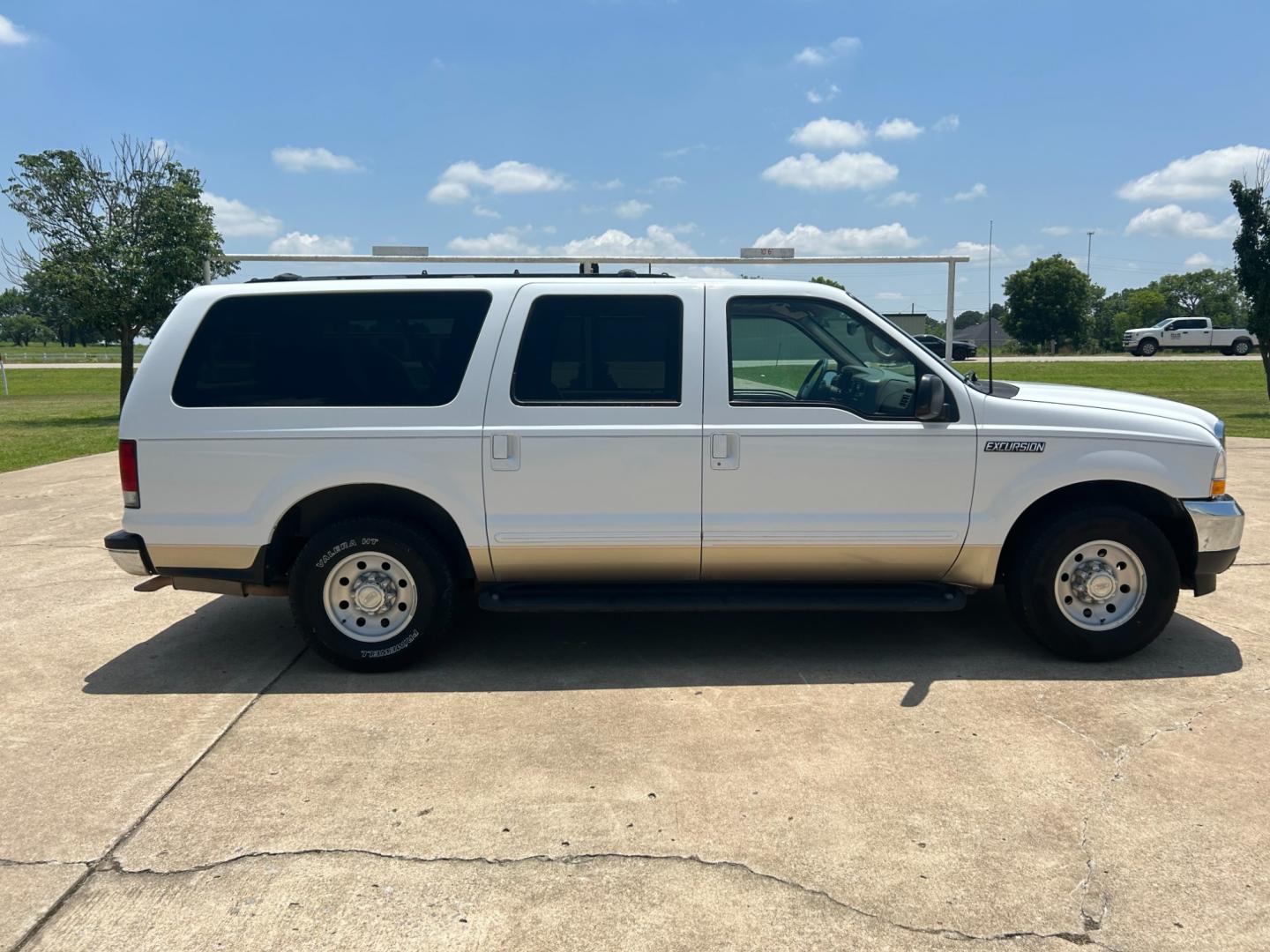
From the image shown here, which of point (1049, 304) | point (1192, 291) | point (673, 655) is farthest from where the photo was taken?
point (1192, 291)

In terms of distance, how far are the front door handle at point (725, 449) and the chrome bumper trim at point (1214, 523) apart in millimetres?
2308

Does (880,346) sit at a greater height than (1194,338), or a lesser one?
lesser

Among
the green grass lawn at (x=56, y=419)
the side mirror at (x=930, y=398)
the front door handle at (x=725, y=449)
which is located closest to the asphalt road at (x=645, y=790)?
the front door handle at (x=725, y=449)

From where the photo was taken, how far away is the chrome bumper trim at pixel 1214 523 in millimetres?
4586

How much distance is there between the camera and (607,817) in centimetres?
332

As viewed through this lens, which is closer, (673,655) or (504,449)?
(504,449)

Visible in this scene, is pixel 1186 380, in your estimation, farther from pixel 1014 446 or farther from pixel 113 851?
pixel 113 851

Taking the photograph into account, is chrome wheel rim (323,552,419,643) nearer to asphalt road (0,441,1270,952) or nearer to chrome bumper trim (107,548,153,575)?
asphalt road (0,441,1270,952)

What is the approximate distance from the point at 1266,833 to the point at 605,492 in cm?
298

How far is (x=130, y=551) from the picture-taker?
15.2 ft

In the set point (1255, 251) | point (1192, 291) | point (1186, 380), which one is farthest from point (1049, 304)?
point (1192, 291)

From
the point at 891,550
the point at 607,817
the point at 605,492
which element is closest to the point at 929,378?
the point at 891,550

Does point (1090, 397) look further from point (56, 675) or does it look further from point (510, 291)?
point (56, 675)

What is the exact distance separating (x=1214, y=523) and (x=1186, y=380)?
28087mm
